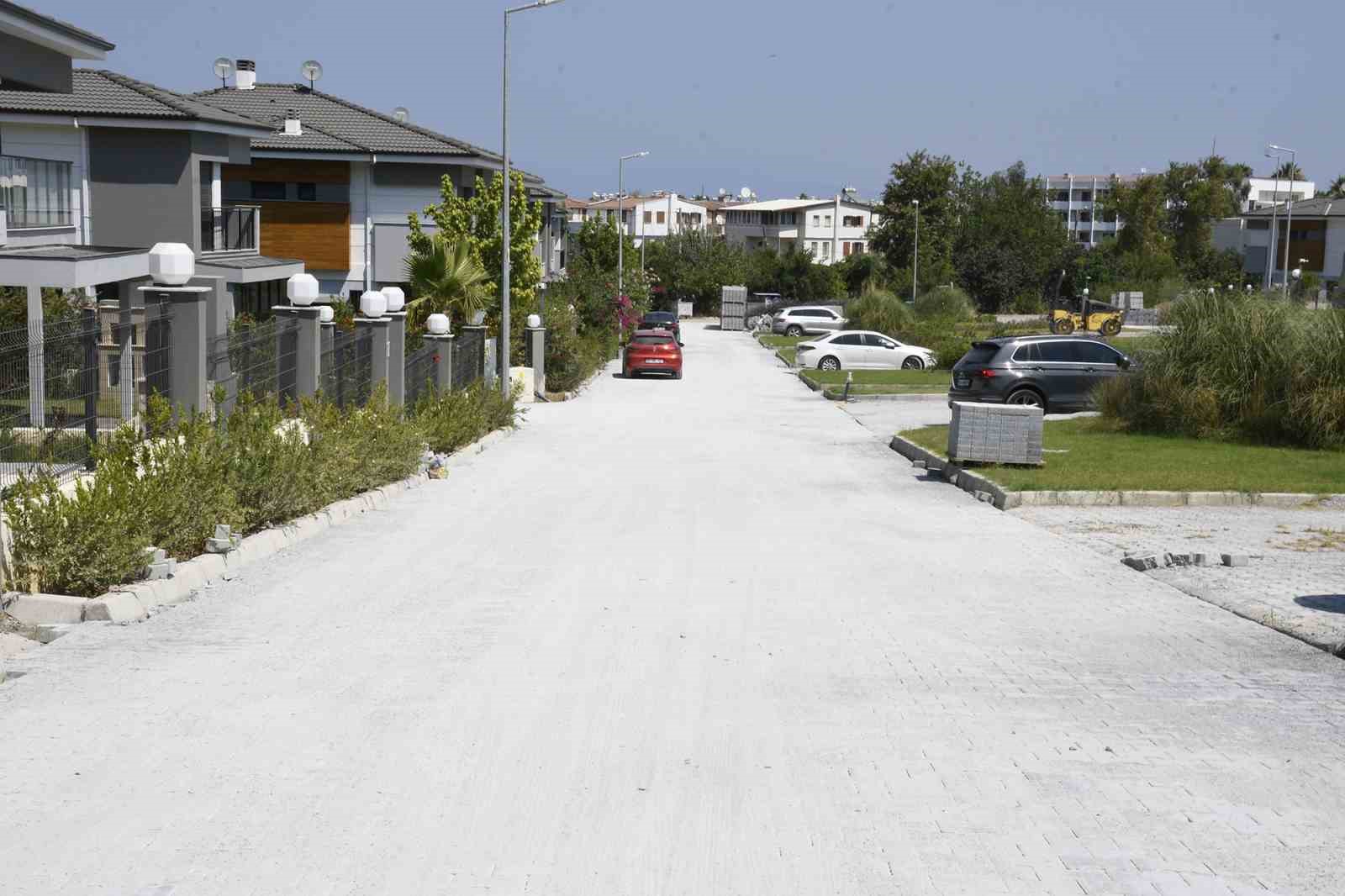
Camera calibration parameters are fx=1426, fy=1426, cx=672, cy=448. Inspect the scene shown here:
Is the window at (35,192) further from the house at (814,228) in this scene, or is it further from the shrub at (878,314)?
the house at (814,228)

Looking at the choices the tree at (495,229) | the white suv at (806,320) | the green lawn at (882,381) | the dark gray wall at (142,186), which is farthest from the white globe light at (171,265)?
the white suv at (806,320)

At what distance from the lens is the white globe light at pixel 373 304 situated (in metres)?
21.4

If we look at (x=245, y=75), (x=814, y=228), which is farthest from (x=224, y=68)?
(x=814, y=228)

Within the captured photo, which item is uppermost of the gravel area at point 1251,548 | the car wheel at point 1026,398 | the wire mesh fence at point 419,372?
the wire mesh fence at point 419,372

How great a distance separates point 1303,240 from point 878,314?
48667mm

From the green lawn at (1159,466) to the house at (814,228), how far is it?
367 ft

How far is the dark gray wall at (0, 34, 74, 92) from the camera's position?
47.2ft

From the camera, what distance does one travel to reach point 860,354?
1875 inches

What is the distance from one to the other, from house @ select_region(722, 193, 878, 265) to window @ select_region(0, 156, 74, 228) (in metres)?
108

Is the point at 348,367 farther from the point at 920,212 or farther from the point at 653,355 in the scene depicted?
the point at 920,212

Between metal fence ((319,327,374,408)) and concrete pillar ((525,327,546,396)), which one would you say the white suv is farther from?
metal fence ((319,327,374,408))

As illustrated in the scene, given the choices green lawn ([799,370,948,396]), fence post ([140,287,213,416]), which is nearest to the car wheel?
green lawn ([799,370,948,396])

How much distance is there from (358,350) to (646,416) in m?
10.6

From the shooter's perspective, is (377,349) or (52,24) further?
(377,349)
